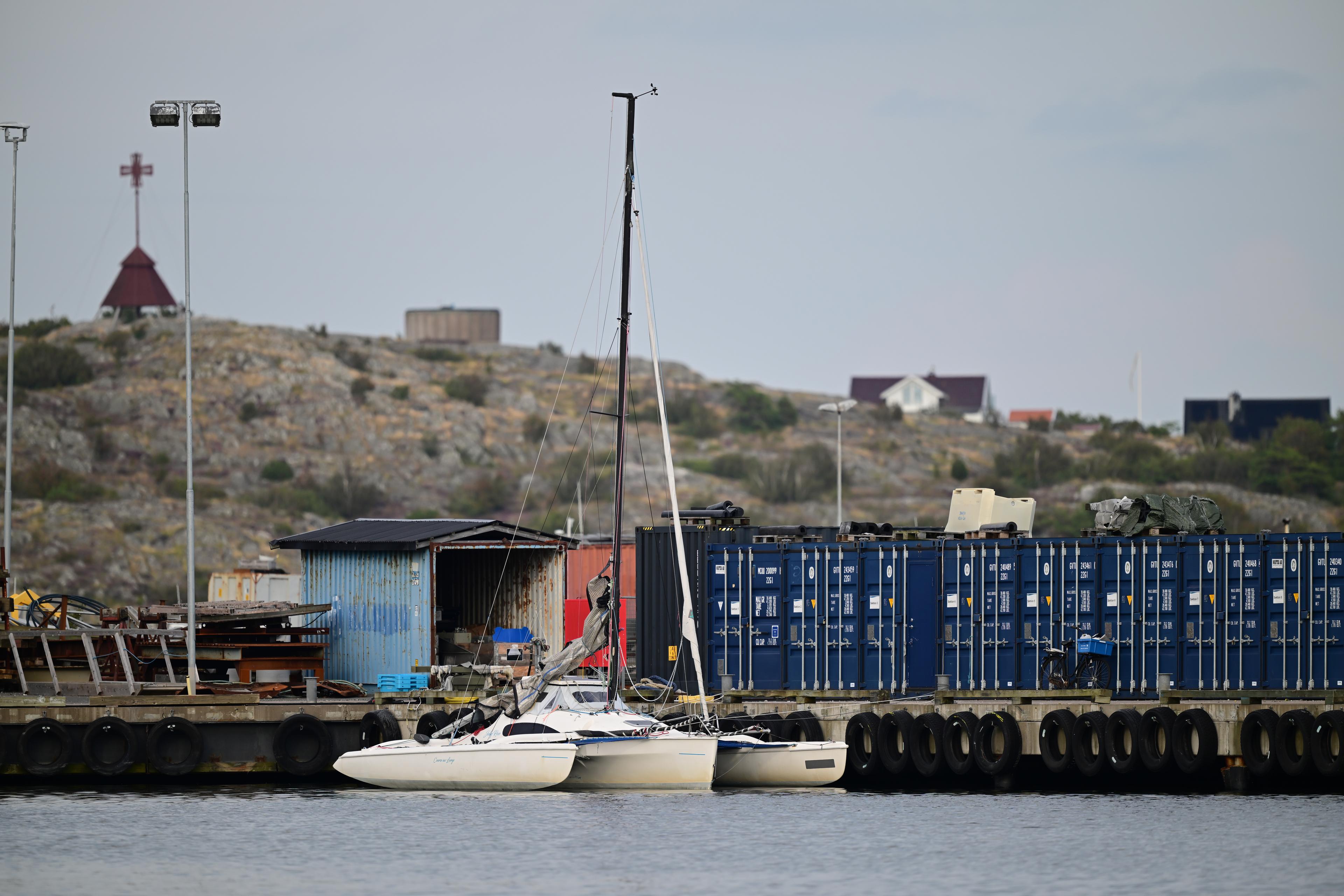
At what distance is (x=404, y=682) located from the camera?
41.8 metres

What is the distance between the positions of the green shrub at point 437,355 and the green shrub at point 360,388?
14230mm

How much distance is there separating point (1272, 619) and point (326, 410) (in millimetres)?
91666

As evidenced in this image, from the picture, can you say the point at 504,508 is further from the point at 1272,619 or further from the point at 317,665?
the point at 1272,619

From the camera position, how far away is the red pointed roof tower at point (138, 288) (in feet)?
451

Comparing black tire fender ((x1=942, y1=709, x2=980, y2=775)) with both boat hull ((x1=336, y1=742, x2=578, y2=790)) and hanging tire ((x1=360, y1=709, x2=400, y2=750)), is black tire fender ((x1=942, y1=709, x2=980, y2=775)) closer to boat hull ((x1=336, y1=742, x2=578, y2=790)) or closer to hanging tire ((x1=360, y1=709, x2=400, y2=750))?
boat hull ((x1=336, y1=742, x2=578, y2=790))

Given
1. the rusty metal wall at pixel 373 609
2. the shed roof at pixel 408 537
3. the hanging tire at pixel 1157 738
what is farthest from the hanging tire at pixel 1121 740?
the rusty metal wall at pixel 373 609

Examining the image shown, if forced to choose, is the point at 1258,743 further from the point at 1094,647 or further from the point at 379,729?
the point at 379,729

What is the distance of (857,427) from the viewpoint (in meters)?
139

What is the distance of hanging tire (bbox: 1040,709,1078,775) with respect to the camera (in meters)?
35.1

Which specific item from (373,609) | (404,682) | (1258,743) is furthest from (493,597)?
(1258,743)

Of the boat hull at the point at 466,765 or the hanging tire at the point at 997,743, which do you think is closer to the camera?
the boat hull at the point at 466,765

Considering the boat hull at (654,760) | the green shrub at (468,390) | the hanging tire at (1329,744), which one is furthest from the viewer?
the green shrub at (468,390)

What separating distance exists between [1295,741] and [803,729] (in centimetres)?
970

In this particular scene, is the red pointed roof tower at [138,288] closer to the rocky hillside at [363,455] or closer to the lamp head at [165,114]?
the rocky hillside at [363,455]
